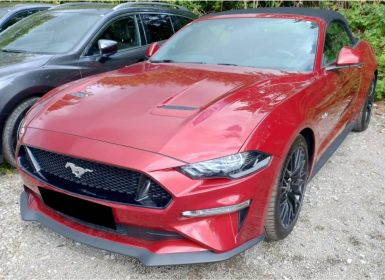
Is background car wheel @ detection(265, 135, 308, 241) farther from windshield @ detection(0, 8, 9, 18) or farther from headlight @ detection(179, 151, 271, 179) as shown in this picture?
windshield @ detection(0, 8, 9, 18)

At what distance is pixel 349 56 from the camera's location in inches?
131

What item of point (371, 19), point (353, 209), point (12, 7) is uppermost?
point (12, 7)

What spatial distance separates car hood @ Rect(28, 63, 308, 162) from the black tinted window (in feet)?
2.20

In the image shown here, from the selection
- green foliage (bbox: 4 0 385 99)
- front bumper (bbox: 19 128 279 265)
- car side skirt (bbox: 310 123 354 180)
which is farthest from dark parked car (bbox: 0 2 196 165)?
green foliage (bbox: 4 0 385 99)

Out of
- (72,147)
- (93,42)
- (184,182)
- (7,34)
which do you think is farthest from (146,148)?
(7,34)

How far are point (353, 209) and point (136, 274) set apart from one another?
6.07ft

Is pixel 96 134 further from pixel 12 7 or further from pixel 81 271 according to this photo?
pixel 12 7

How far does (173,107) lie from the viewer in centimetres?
254

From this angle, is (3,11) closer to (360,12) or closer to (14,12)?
(14,12)

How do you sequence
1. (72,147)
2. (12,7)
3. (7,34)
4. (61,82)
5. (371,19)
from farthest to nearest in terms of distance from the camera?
(371,19) < (12,7) < (7,34) < (61,82) < (72,147)

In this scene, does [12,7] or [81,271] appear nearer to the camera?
[81,271]

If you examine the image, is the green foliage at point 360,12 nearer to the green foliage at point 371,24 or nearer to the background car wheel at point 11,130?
the green foliage at point 371,24

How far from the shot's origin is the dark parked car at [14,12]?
600cm

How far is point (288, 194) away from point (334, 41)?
1.84 meters
